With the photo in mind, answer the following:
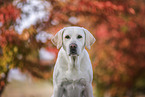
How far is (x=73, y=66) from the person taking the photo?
2.92m

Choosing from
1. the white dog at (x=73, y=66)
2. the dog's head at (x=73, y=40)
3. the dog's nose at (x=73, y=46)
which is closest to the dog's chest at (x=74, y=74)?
the white dog at (x=73, y=66)

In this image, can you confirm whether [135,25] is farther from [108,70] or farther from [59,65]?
[59,65]

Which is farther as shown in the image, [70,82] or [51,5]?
[51,5]

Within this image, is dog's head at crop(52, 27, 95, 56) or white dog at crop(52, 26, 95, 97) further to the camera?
white dog at crop(52, 26, 95, 97)

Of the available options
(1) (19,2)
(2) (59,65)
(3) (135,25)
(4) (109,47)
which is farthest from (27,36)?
(4) (109,47)

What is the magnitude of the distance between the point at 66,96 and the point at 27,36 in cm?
264

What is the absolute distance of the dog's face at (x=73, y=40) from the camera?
8.79ft

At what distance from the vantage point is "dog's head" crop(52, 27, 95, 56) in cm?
269

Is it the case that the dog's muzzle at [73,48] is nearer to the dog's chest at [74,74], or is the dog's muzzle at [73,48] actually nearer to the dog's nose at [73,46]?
the dog's nose at [73,46]

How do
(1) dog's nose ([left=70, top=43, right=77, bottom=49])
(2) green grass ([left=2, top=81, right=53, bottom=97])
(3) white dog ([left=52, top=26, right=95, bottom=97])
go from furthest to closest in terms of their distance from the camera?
(2) green grass ([left=2, top=81, right=53, bottom=97]), (3) white dog ([left=52, top=26, right=95, bottom=97]), (1) dog's nose ([left=70, top=43, right=77, bottom=49])

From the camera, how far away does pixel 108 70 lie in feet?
32.7

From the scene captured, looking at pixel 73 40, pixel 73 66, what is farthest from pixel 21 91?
pixel 73 40

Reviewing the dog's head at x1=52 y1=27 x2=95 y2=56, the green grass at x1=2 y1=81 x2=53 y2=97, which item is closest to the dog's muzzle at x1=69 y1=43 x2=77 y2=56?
the dog's head at x1=52 y1=27 x2=95 y2=56

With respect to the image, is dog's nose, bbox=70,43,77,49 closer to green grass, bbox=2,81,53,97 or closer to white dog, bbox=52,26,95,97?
white dog, bbox=52,26,95,97
